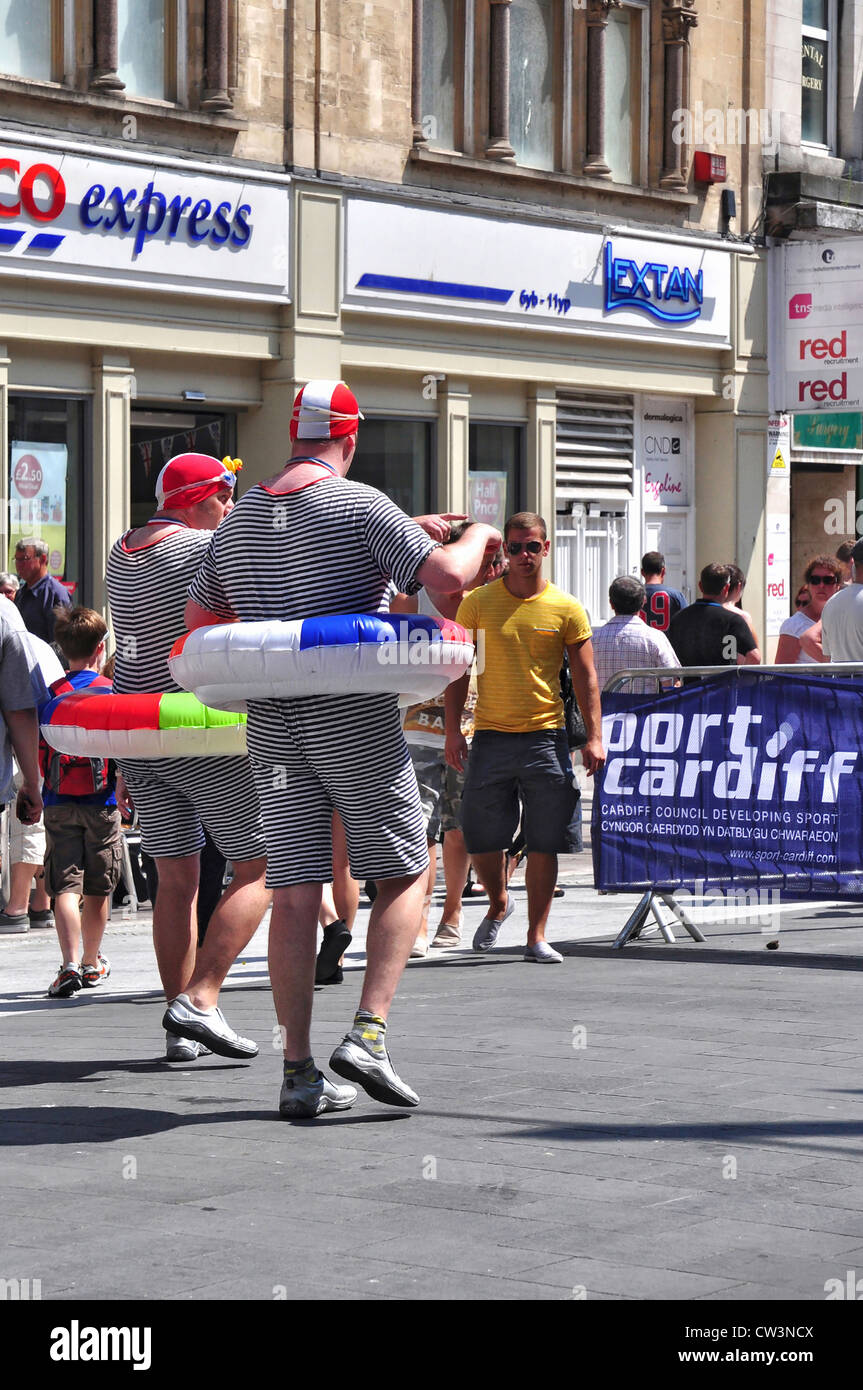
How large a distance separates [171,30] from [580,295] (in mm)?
5038

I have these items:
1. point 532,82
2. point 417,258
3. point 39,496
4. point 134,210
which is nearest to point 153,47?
point 134,210

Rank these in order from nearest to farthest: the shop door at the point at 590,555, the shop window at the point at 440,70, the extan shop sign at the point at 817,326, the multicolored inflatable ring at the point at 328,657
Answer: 1. the multicolored inflatable ring at the point at 328,657
2. the shop window at the point at 440,70
3. the shop door at the point at 590,555
4. the extan shop sign at the point at 817,326

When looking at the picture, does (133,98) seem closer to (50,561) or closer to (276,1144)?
(50,561)

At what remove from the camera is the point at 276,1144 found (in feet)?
18.9

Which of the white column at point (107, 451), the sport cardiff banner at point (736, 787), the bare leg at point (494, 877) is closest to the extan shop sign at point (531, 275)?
the white column at point (107, 451)

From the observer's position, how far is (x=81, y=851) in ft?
31.0

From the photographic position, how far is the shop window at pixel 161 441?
1695cm

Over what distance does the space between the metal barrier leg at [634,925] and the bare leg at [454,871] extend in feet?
2.67

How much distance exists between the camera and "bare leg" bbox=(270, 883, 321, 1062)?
606 centimetres

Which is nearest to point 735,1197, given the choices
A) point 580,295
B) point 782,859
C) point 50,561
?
point 782,859

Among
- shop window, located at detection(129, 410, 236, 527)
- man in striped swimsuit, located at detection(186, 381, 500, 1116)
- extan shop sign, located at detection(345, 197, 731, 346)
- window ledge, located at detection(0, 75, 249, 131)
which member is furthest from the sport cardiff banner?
extan shop sign, located at detection(345, 197, 731, 346)

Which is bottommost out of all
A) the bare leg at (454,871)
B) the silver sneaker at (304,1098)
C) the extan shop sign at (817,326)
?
the bare leg at (454,871)

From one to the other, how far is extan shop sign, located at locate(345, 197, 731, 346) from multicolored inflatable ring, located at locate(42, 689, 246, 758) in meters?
11.6

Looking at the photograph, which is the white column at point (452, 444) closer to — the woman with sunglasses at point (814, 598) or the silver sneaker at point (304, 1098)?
the woman with sunglasses at point (814, 598)
